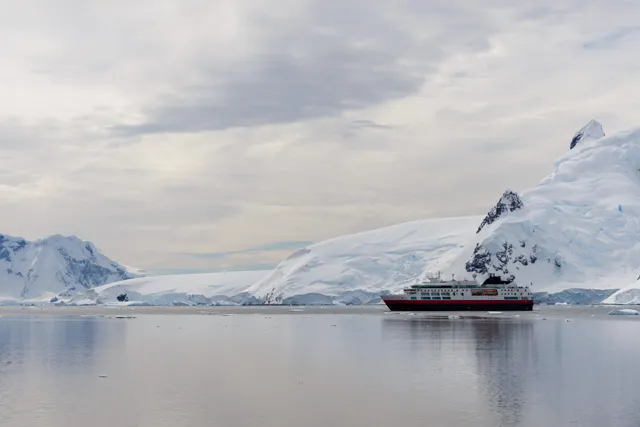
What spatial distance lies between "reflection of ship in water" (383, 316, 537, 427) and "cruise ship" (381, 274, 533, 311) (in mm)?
68303

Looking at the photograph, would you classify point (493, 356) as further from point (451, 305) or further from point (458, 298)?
point (458, 298)

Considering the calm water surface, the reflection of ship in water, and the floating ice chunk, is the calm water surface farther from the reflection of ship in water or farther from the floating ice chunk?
the floating ice chunk

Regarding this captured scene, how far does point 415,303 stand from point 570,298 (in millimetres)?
65073

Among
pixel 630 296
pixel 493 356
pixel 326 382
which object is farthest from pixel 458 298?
pixel 326 382

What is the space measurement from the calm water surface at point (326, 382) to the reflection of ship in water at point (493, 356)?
0.07m

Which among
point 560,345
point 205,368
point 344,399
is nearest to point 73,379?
point 205,368

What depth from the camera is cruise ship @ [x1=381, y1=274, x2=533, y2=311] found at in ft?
479

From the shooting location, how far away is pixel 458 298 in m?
146

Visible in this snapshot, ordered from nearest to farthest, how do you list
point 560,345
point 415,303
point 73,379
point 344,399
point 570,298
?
point 344,399 → point 73,379 → point 560,345 → point 415,303 → point 570,298

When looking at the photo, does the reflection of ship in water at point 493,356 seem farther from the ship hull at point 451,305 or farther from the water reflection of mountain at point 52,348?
the ship hull at point 451,305

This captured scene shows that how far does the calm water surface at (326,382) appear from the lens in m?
27.7

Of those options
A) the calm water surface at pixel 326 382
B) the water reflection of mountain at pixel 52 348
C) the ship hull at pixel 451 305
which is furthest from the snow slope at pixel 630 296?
the water reflection of mountain at pixel 52 348

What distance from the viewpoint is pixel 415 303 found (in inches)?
5723

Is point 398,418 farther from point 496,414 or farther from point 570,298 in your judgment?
point 570,298
